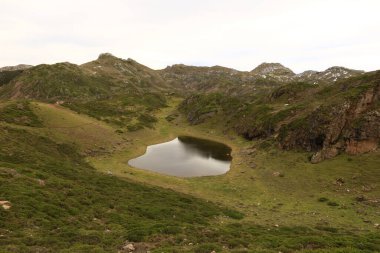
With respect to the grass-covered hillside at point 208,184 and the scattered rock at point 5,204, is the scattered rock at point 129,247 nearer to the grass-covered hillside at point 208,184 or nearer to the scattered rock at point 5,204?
the grass-covered hillside at point 208,184

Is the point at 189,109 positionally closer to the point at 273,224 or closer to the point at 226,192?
the point at 226,192

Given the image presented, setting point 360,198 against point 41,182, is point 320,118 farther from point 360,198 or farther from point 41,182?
point 41,182

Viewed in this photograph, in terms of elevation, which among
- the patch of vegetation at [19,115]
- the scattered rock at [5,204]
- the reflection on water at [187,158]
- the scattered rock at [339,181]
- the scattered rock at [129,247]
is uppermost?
the patch of vegetation at [19,115]

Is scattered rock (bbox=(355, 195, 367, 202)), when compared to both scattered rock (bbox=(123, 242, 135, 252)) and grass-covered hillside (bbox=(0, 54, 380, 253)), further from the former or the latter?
scattered rock (bbox=(123, 242, 135, 252))

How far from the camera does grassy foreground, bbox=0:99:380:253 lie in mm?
27016

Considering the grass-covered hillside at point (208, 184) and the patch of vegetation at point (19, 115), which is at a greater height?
the patch of vegetation at point (19, 115)

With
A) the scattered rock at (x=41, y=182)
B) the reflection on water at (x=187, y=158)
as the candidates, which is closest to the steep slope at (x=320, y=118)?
the reflection on water at (x=187, y=158)

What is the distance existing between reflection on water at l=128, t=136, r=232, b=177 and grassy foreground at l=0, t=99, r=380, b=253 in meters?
3.86

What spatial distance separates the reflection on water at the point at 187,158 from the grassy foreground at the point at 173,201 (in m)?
3.86

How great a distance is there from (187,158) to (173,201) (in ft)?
124

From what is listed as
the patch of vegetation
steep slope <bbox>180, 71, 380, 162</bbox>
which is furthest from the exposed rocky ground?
the patch of vegetation

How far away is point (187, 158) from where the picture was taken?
8106 cm

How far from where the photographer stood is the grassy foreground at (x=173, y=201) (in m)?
27.0

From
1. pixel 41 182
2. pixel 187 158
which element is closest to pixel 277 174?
pixel 187 158
